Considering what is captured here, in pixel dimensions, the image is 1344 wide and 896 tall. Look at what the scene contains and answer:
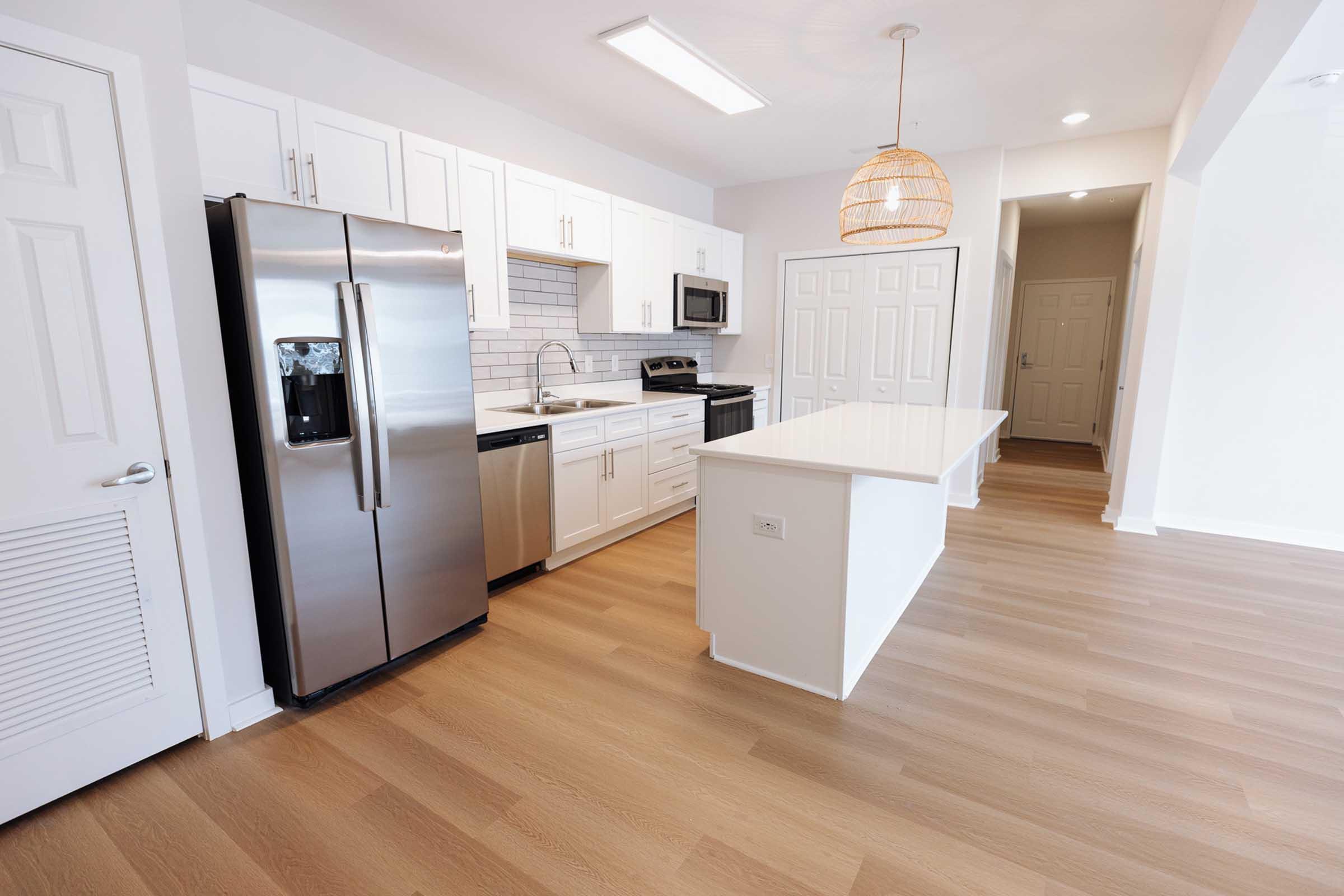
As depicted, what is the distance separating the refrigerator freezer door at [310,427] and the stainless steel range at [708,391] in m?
2.80

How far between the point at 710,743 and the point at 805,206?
14.5 feet

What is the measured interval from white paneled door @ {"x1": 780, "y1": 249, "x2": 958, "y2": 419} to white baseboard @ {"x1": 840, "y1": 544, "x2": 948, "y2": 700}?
1.67 metres

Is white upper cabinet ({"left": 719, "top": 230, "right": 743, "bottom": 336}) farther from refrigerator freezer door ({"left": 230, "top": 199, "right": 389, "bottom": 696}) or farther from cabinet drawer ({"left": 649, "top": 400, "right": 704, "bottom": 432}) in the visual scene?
refrigerator freezer door ({"left": 230, "top": 199, "right": 389, "bottom": 696})

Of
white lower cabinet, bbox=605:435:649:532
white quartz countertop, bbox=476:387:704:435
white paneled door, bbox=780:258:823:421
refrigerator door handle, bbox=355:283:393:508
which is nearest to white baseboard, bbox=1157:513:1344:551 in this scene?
white paneled door, bbox=780:258:823:421

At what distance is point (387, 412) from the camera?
2230 mm

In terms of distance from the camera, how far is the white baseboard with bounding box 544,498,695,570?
3529mm

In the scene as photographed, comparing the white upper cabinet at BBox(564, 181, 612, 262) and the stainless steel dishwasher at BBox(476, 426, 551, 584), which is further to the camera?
the white upper cabinet at BBox(564, 181, 612, 262)

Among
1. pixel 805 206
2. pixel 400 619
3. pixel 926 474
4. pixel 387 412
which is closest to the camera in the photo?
pixel 926 474

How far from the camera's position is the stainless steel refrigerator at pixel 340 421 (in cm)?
196

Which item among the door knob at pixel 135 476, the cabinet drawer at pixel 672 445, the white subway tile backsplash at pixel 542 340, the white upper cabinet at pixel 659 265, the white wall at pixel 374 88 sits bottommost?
the cabinet drawer at pixel 672 445

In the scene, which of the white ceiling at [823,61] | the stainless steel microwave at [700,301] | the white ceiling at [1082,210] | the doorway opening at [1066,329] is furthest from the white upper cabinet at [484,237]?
the doorway opening at [1066,329]

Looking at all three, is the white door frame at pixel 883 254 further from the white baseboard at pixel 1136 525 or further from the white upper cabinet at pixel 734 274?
the white baseboard at pixel 1136 525

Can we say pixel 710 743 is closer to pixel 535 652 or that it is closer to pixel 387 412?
pixel 535 652

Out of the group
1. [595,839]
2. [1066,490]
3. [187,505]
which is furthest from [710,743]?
[1066,490]
